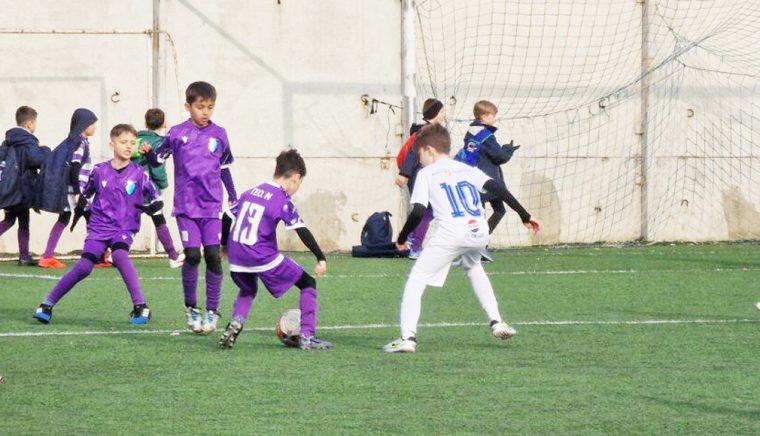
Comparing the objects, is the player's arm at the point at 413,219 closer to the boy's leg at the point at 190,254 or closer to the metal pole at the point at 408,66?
the boy's leg at the point at 190,254

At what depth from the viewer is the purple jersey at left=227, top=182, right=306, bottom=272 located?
7715 mm

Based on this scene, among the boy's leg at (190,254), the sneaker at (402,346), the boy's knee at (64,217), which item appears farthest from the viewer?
the boy's knee at (64,217)

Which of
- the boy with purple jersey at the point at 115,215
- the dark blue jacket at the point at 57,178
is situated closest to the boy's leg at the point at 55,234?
the dark blue jacket at the point at 57,178

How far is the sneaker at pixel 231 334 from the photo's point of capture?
7605 mm

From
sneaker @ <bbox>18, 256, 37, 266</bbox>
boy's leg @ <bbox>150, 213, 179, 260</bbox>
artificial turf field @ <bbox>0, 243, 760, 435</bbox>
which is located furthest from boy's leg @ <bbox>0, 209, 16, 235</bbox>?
artificial turf field @ <bbox>0, 243, 760, 435</bbox>

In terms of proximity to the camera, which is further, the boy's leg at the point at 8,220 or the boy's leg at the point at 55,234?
the boy's leg at the point at 8,220

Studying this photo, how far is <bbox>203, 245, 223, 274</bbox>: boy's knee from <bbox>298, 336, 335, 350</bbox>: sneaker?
1.27 m

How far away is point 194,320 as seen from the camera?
851cm

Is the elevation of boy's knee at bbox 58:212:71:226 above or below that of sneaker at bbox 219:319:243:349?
above

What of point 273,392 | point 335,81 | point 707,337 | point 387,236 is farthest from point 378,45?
point 273,392

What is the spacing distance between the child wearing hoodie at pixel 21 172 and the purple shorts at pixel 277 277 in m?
7.11

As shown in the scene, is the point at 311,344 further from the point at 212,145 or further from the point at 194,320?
the point at 212,145

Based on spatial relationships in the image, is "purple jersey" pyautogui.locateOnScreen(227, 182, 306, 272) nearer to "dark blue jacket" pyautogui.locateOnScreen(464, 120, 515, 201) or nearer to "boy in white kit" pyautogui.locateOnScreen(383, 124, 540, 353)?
"boy in white kit" pyautogui.locateOnScreen(383, 124, 540, 353)

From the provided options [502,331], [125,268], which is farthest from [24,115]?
[502,331]
